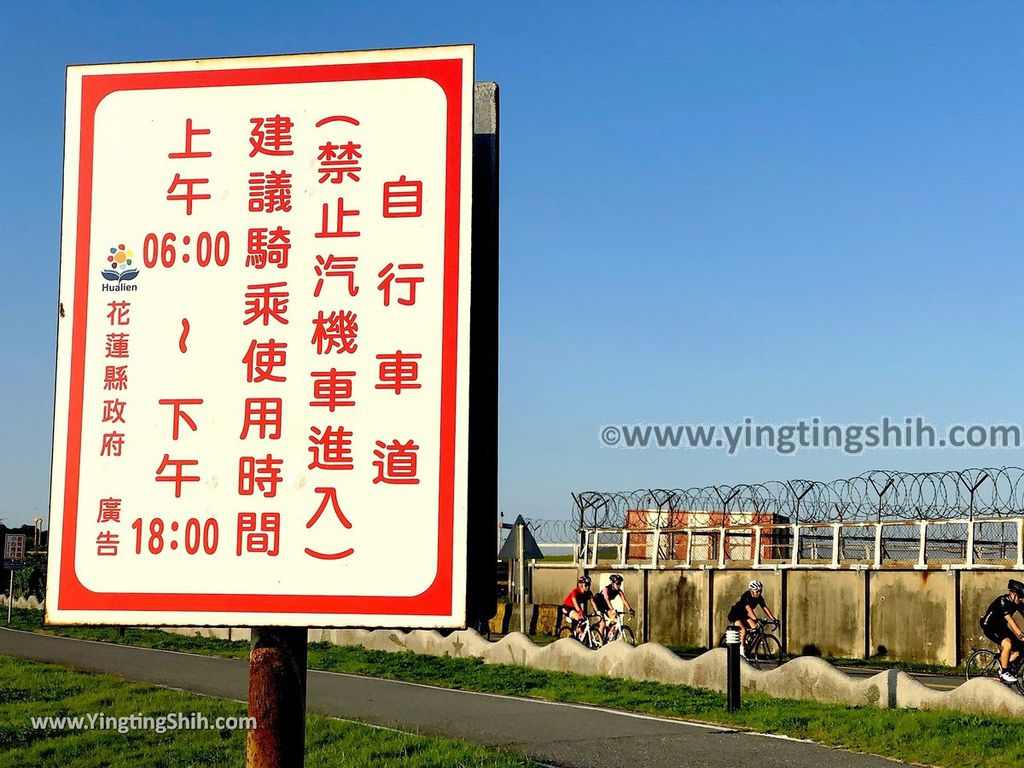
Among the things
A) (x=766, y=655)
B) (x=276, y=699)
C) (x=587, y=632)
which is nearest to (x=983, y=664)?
(x=766, y=655)

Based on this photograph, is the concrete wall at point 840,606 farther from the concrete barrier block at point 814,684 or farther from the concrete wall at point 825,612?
the concrete barrier block at point 814,684

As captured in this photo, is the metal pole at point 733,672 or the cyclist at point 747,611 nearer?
the metal pole at point 733,672

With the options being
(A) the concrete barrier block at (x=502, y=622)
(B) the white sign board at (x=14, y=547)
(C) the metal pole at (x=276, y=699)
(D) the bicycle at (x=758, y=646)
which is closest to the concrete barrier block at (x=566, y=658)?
(D) the bicycle at (x=758, y=646)

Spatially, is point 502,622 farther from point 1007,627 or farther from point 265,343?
point 265,343

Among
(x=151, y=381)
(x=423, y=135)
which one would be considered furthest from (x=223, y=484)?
(x=423, y=135)

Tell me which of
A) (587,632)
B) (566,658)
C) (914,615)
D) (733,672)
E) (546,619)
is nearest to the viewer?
(733,672)

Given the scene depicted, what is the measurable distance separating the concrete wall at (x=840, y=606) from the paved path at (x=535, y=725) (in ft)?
33.5

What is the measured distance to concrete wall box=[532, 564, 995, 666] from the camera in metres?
22.4

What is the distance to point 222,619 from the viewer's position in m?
4.21

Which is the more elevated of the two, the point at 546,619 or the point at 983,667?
the point at 983,667

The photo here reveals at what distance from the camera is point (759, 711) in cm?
1408

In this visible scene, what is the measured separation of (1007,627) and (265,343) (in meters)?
15.8

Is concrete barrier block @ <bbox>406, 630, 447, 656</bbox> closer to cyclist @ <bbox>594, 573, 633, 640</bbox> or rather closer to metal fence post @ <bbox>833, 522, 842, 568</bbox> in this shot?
cyclist @ <bbox>594, 573, 633, 640</bbox>

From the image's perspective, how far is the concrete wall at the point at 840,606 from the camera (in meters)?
22.4
